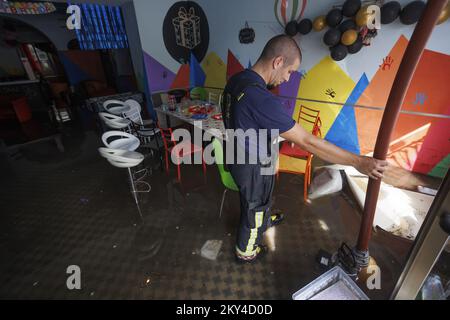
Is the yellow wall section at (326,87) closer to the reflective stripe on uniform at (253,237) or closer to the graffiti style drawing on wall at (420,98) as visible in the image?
the graffiti style drawing on wall at (420,98)

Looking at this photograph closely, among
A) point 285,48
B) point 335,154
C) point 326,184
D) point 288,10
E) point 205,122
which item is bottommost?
point 326,184

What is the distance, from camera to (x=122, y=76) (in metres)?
6.41

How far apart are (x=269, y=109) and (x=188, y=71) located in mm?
4332

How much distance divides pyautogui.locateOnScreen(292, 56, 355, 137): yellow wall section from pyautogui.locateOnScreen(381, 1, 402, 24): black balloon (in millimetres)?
684

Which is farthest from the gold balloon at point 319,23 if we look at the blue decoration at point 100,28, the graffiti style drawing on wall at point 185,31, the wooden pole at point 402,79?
the blue decoration at point 100,28

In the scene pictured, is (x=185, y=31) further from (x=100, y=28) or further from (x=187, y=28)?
(x=100, y=28)

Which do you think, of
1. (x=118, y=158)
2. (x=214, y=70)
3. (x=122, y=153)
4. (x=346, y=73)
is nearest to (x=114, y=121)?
(x=122, y=153)

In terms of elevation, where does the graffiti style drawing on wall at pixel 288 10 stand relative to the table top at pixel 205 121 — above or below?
above

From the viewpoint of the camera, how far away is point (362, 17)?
95.5 inches

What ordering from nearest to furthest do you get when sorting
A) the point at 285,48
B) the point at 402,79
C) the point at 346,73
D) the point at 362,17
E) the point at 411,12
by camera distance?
the point at 402,79, the point at 285,48, the point at 411,12, the point at 362,17, the point at 346,73

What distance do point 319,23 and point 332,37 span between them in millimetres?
287

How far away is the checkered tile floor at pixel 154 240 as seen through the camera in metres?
1.68

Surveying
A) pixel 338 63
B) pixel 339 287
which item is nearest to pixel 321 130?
pixel 338 63

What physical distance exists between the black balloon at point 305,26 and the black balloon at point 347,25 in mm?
413
